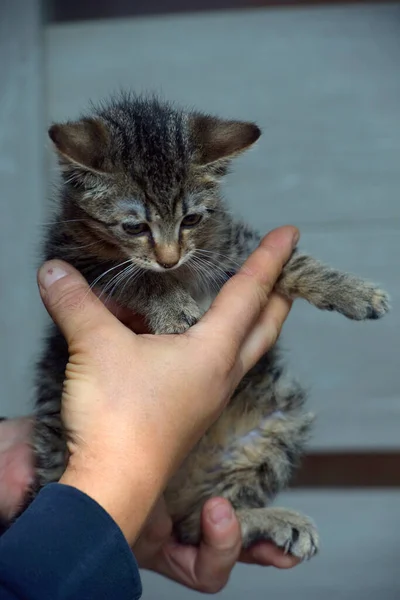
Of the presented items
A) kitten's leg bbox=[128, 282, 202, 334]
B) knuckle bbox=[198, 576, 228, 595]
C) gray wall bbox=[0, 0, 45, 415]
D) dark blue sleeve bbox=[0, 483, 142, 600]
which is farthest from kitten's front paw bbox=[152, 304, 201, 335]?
gray wall bbox=[0, 0, 45, 415]

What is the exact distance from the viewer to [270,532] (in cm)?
125

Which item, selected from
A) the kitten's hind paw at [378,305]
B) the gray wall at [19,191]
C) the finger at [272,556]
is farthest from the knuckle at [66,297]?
the gray wall at [19,191]

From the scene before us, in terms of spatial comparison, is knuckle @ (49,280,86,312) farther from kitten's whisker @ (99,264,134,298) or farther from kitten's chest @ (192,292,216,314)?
kitten's chest @ (192,292,216,314)

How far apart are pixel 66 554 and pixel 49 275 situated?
18.8 inches

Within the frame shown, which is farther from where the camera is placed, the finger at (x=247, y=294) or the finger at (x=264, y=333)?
the finger at (x=264, y=333)

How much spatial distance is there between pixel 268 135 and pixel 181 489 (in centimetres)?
101

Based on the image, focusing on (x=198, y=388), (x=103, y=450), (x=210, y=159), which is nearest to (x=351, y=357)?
(x=210, y=159)

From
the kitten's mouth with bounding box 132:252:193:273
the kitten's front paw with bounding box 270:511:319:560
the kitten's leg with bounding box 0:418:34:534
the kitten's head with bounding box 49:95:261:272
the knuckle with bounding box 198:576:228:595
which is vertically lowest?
the knuckle with bounding box 198:576:228:595

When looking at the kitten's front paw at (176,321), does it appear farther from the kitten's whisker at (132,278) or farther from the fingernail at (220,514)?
the fingernail at (220,514)

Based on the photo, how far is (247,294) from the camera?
3.43 ft

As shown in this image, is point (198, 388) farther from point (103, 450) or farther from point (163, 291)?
point (163, 291)

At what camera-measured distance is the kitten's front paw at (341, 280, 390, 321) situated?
1173mm

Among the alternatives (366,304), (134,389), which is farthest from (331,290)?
(134,389)

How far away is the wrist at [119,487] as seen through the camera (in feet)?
2.58
